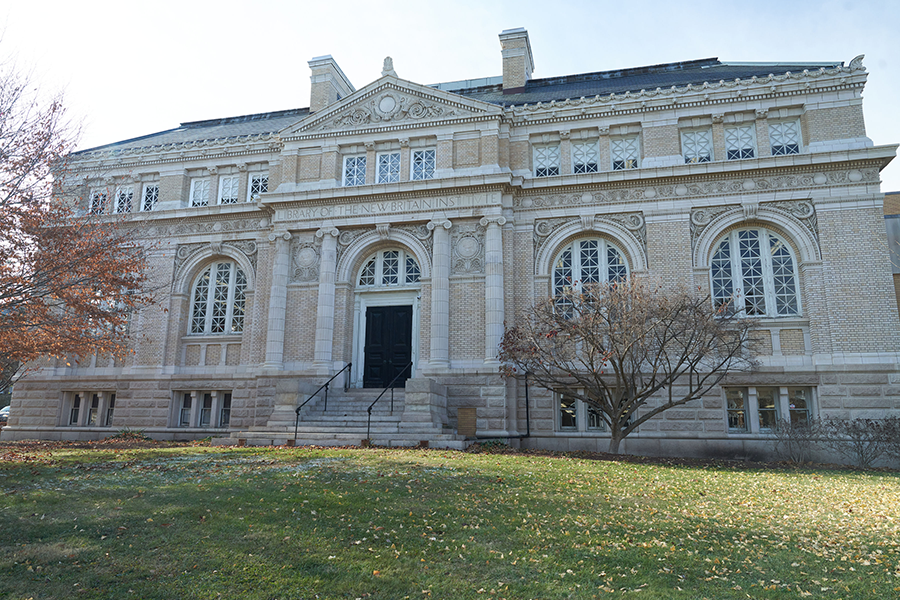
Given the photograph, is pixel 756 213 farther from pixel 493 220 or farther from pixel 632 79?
pixel 493 220

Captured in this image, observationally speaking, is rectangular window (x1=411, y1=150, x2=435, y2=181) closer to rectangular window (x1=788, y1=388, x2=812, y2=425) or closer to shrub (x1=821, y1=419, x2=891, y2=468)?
rectangular window (x1=788, y1=388, x2=812, y2=425)

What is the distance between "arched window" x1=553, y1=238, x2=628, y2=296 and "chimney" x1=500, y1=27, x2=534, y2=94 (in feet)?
26.2

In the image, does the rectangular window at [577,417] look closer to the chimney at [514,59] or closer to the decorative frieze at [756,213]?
the decorative frieze at [756,213]

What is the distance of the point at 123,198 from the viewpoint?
24.5 m

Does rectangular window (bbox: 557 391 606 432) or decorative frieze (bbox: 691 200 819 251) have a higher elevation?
decorative frieze (bbox: 691 200 819 251)

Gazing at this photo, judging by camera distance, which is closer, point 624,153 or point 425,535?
point 425,535

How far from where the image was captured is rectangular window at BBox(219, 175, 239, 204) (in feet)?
77.4

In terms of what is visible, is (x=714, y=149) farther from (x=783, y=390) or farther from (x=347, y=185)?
(x=347, y=185)

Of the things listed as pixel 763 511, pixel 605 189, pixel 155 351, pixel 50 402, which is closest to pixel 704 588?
pixel 763 511

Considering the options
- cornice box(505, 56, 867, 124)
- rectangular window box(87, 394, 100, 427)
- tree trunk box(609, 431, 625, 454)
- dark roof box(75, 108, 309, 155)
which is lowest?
tree trunk box(609, 431, 625, 454)

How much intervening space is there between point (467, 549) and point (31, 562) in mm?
4077

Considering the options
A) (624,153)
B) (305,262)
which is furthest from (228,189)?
(624,153)

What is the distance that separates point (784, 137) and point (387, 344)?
14.3 meters

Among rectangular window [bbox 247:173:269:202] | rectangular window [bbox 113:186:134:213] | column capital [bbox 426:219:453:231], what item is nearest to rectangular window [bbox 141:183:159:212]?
rectangular window [bbox 113:186:134:213]
